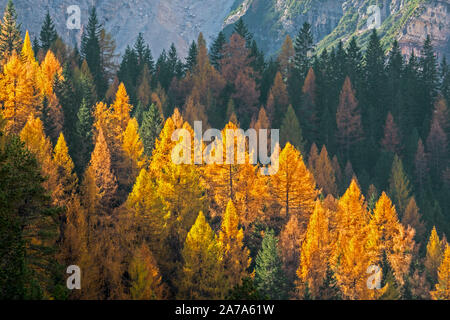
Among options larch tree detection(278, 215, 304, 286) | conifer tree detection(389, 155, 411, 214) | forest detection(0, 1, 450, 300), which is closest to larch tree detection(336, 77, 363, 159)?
forest detection(0, 1, 450, 300)

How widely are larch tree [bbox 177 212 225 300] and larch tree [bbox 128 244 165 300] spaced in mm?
2685

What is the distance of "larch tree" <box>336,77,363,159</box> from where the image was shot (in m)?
98.1

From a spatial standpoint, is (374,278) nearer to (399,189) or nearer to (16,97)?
(399,189)

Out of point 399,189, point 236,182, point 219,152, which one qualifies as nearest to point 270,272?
point 236,182

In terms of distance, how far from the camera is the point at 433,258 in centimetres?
7012

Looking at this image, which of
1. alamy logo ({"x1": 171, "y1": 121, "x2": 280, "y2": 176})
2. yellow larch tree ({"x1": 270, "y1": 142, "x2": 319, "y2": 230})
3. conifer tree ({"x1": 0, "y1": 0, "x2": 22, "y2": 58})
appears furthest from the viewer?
conifer tree ({"x1": 0, "y1": 0, "x2": 22, "y2": 58})

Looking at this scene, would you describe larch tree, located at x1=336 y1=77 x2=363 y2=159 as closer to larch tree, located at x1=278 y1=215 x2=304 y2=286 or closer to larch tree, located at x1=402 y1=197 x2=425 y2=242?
larch tree, located at x1=402 y1=197 x2=425 y2=242

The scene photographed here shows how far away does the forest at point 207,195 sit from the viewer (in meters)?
44.8

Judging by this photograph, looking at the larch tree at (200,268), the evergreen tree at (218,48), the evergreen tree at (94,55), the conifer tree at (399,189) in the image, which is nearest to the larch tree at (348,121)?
the conifer tree at (399,189)

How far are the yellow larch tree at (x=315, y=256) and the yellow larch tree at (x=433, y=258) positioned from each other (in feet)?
53.1
